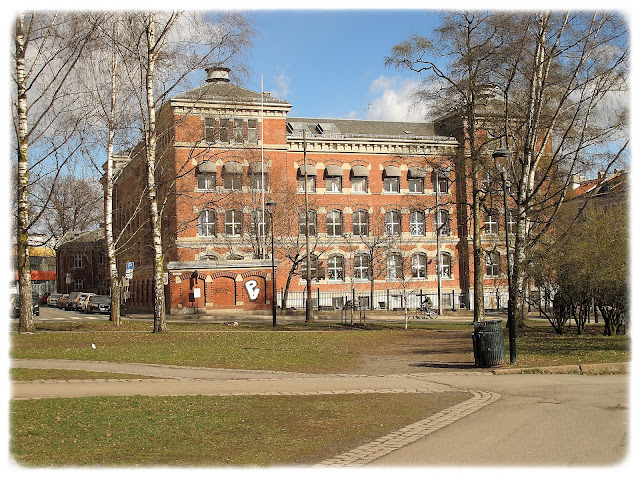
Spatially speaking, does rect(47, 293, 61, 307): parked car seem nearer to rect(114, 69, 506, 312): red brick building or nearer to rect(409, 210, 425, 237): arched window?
rect(114, 69, 506, 312): red brick building

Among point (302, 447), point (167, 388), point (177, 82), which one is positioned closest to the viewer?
point (302, 447)

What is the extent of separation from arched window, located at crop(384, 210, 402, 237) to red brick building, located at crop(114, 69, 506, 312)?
0.09 meters

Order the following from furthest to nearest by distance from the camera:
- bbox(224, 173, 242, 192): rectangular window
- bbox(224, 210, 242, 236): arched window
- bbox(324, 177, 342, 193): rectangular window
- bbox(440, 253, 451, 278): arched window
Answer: bbox(440, 253, 451, 278): arched window < bbox(324, 177, 342, 193): rectangular window < bbox(224, 210, 242, 236): arched window < bbox(224, 173, 242, 192): rectangular window

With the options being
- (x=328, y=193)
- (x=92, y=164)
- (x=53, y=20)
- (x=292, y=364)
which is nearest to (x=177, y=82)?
(x=53, y=20)

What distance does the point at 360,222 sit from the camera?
59.6 metres

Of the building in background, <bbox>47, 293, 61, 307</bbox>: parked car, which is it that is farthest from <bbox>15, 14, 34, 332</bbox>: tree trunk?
the building in background

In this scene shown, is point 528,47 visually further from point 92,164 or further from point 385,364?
point 92,164

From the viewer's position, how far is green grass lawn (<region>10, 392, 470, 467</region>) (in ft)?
26.2

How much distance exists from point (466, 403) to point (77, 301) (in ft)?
174

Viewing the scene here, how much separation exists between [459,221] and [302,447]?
5468 cm

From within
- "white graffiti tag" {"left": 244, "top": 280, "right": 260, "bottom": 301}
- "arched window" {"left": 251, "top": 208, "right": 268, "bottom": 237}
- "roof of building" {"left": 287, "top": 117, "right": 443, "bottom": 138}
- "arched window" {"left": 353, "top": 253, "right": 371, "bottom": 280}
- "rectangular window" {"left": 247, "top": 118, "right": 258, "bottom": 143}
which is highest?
"roof of building" {"left": 287, "top": 117, "right": 443, "bottom": 138}

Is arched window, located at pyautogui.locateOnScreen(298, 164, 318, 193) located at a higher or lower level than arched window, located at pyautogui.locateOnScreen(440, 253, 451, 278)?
higher

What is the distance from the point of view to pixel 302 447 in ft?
28.2

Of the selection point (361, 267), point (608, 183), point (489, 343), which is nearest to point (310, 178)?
point (361, 267)
